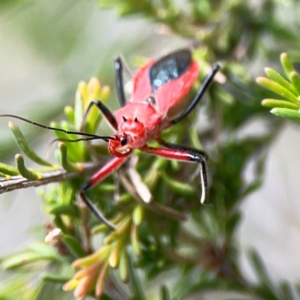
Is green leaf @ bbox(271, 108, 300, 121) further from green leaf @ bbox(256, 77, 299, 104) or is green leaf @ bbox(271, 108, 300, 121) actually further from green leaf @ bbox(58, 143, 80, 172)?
green leaf @ bbox(58, 143, 80, 172)

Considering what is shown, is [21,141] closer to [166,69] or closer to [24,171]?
[24,171]

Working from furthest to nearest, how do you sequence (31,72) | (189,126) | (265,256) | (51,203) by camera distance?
(31,72)
(265,256)
(189,126)
(51,203)

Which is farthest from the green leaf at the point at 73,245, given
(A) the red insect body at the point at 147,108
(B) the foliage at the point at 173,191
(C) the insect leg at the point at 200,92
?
(C) the insect leg at the point at 200,92

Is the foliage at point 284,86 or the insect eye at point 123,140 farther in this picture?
the insect eye at point 123,140

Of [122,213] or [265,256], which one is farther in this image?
[265,256]

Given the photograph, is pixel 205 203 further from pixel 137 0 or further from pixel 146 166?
pixel 137 0

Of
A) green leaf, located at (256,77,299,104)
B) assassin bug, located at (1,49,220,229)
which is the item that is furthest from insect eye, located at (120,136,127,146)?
green leaf, located at (256,77,299,104)

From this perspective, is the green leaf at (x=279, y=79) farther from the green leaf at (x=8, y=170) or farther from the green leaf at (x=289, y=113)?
Result: the green leaf at (x=8, y=170)

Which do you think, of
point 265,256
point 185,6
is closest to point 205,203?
point 185,6
